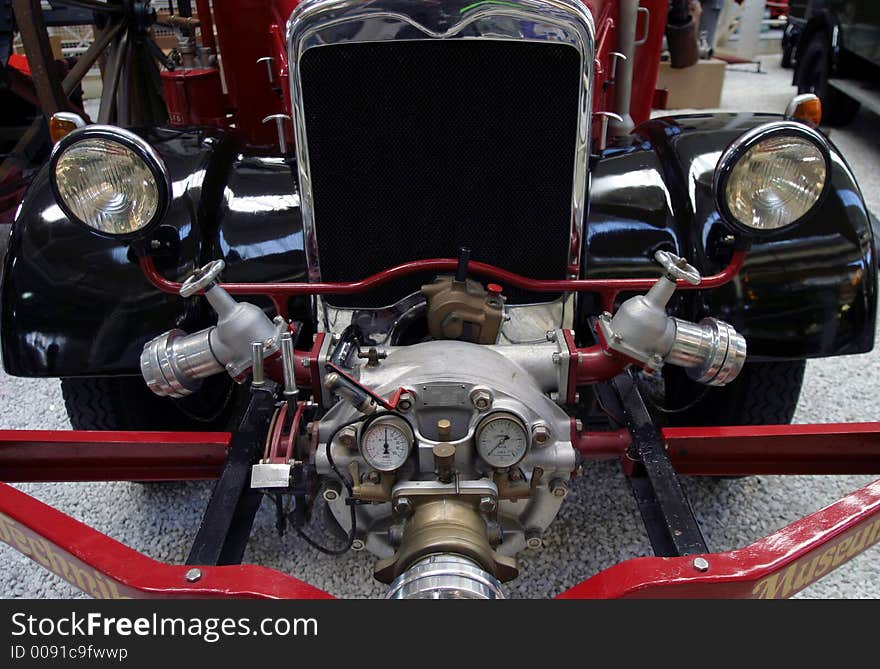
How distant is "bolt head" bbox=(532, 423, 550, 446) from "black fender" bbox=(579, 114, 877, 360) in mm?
641

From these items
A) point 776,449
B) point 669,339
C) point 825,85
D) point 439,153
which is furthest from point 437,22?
point 825,85

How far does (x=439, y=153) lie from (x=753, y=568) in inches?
44.1

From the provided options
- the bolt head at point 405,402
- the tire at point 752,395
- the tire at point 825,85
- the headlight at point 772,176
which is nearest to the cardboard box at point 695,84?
the tire at point 825,85

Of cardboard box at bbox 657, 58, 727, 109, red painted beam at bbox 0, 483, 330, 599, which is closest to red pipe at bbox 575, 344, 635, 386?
red painted beam at bbox 0, 483, 330, 599

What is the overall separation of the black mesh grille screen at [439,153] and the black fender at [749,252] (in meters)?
0.25

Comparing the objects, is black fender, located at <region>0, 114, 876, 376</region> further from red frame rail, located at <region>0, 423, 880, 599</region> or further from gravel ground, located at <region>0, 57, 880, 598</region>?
gravel ground, located at <region>0, 57, 880, 598</region>

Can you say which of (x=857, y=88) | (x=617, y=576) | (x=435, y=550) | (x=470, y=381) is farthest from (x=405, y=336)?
(x=857, y=88)

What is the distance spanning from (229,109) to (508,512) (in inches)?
123

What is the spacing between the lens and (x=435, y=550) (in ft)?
4.31

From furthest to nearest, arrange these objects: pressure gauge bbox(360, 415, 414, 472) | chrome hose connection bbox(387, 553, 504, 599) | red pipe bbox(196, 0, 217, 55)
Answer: red pipe bbox(196, 0, 217, 55), pressure gauge bbox(360, 415, 414, 472), chrome hose connection bbox(387, 553, 504, 599)

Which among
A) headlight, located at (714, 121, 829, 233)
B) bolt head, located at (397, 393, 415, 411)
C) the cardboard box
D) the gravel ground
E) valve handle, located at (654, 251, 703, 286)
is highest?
headlight, located at (714, 121, 829, 233)

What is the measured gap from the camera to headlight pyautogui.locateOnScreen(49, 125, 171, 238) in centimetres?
140

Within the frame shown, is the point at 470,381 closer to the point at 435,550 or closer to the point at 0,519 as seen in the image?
the point at 435,550

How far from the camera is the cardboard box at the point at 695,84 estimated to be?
6891mm
